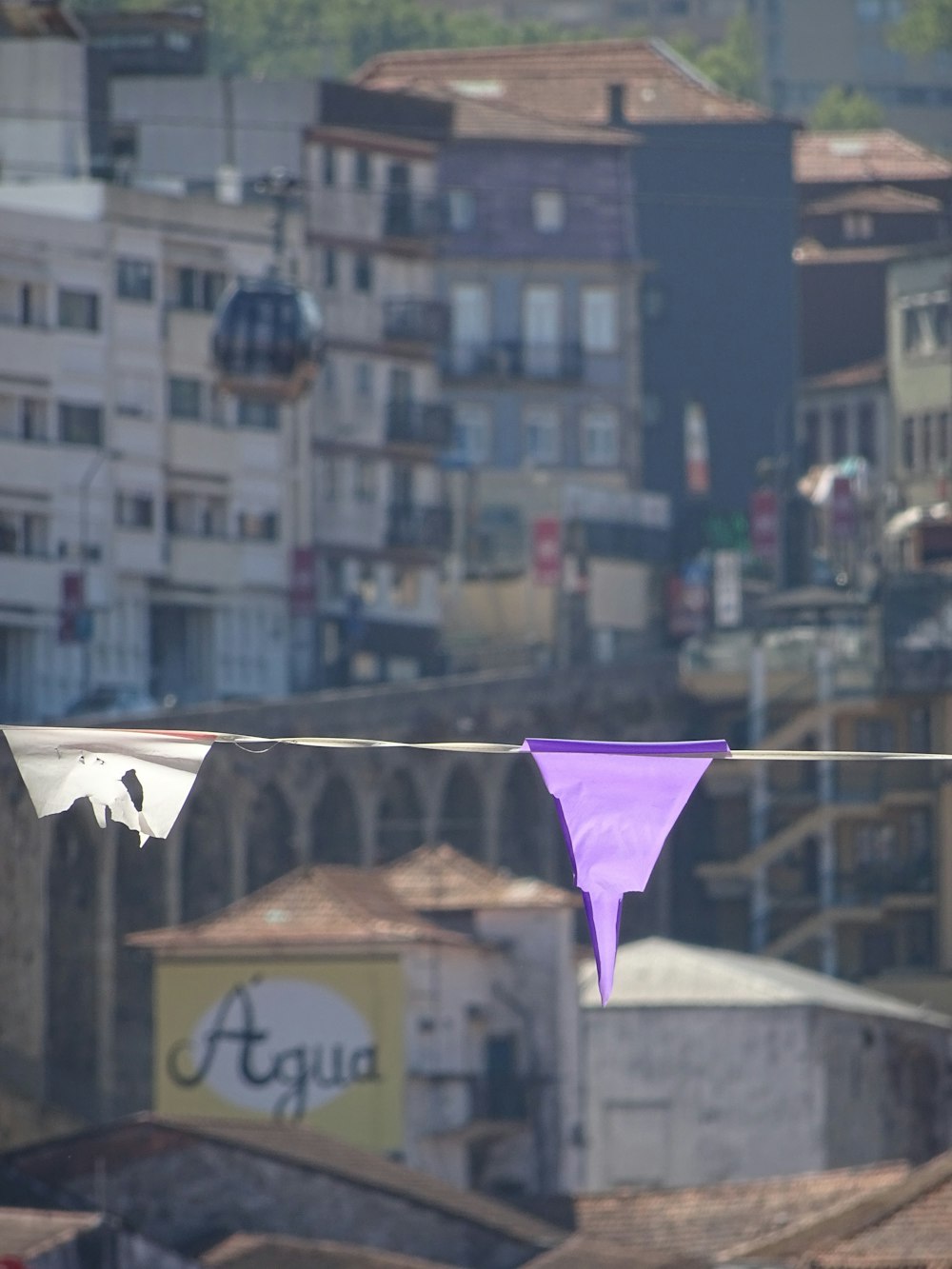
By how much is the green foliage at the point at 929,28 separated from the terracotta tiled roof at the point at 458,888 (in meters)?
91.5

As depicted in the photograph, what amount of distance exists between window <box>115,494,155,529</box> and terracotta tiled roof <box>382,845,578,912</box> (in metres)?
18.2

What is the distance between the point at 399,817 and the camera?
91.4m

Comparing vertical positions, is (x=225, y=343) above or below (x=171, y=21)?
below

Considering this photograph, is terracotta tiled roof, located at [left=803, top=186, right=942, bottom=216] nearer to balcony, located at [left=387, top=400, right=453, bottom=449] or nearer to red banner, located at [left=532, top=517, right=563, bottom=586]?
balcony, located at [left=387, top=400, right=453, bottom=449]

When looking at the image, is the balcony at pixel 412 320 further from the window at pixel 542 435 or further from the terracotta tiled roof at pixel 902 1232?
the terracotta tiled roof at pixel 902 1232

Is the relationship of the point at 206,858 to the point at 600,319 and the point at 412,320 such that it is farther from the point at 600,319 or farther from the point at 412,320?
the point at 600,319

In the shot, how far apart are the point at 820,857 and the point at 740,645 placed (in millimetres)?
5115

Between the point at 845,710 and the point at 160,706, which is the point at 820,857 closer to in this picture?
the point at 845,710

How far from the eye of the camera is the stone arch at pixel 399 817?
3558 inches

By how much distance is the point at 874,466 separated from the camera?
116 metres

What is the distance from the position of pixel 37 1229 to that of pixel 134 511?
1822 inches

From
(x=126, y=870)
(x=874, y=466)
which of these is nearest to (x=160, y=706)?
(x=126, y=870)

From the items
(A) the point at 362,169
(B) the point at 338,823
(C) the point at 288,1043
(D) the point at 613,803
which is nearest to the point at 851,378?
(A) the point at 362,169

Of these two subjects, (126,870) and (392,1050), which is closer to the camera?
(392,1050)
